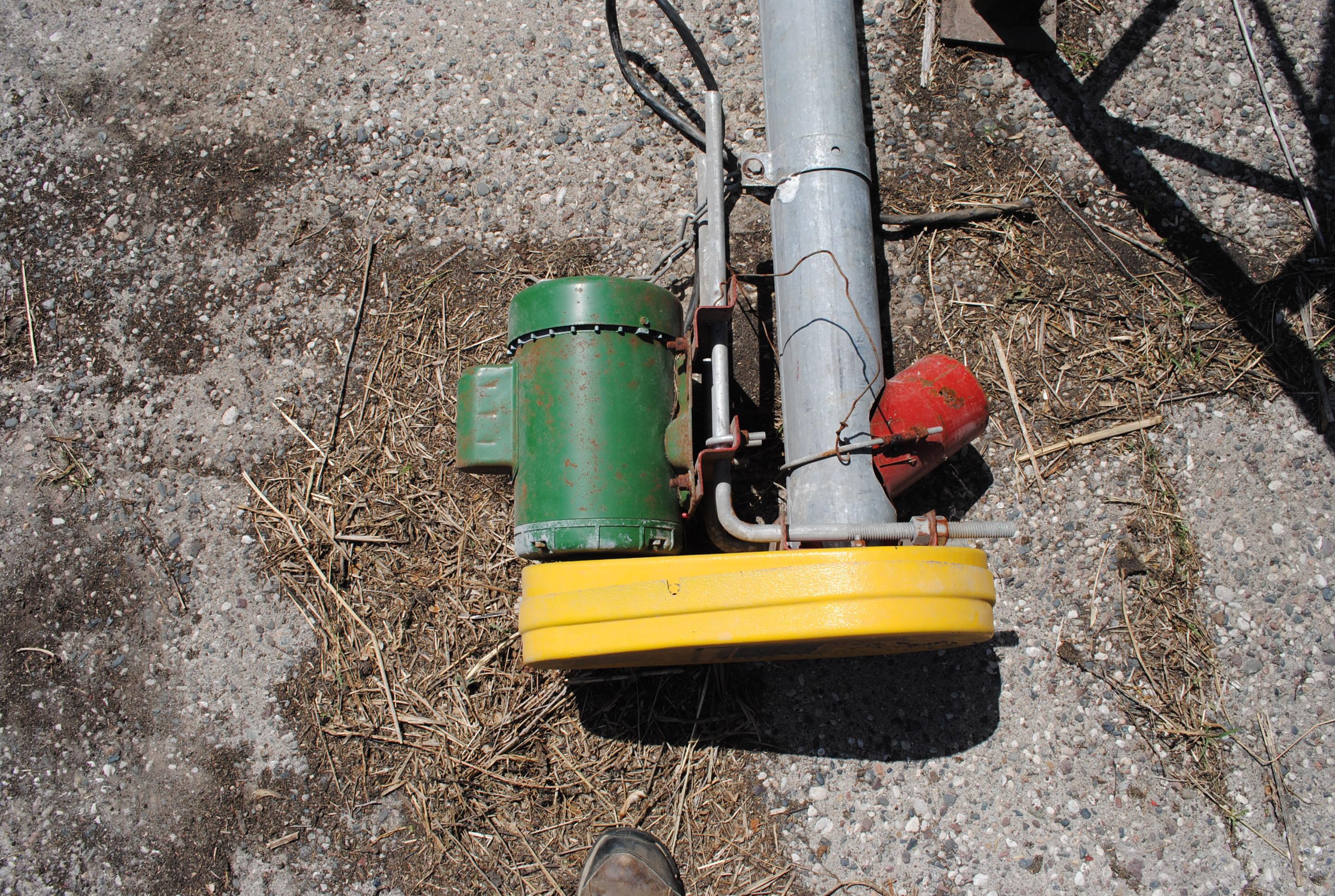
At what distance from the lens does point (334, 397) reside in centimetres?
272

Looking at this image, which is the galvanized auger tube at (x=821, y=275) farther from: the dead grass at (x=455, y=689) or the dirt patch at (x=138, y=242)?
the dirt patch at (x=138, y=242)

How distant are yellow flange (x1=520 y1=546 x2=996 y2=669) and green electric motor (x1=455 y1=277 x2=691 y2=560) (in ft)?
0.50

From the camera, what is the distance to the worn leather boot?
7.64 feet

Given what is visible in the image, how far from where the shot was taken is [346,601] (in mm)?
2592

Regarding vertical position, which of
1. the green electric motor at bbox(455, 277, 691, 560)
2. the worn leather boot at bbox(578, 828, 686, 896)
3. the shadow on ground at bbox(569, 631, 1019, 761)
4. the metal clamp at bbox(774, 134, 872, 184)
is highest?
the metal clamp at bbox(774, 134, 872, 184)

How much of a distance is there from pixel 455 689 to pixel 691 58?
2307mm

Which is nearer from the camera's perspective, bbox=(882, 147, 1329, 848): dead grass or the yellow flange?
the yellow flange

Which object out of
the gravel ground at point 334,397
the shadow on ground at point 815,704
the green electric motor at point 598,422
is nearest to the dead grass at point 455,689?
the shadow on ground at point 815,704

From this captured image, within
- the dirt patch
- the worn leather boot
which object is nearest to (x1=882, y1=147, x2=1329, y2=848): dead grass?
the worn leather boot

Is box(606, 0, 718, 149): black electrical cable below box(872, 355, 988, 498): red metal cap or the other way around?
the other way around

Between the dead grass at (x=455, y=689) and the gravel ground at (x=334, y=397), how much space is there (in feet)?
0.40

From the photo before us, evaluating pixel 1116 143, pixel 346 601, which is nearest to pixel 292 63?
pixel 346 601

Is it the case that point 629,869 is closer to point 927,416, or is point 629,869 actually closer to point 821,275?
point 927,416

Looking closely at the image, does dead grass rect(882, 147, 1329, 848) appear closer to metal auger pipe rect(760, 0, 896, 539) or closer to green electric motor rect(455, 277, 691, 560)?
metal auger pipe rect(760, 0, 896, 539)
